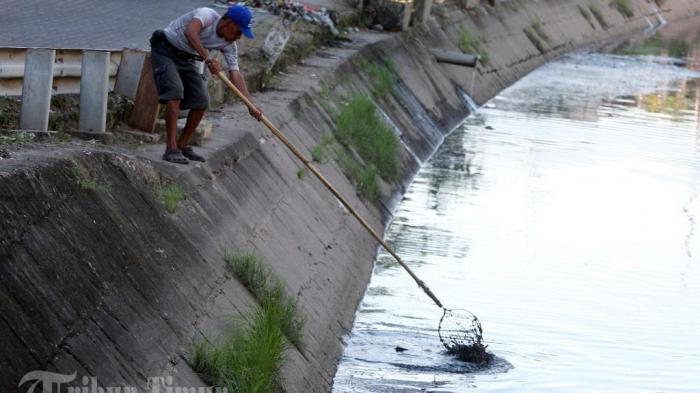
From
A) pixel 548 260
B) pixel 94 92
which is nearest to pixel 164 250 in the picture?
pixel 94 92

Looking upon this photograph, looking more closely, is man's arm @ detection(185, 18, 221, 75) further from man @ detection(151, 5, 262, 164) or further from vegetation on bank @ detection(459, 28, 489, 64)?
vegetation on bank @ detection(459, 28, 489, 64)

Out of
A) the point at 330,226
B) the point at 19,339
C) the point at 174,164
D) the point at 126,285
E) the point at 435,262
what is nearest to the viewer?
the point at 19,339

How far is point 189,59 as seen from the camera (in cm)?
1241

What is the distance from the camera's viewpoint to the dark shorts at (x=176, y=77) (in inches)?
477

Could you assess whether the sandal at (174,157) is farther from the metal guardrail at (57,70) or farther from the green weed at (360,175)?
the green weed at (360,175)

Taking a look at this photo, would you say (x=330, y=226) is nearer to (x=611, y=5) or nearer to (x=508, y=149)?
(x=508, y=149)

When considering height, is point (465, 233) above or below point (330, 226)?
below

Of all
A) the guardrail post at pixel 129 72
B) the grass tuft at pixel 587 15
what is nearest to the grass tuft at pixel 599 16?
the grass tuft at pixel 587 15

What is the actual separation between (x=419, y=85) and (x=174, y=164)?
15754mm

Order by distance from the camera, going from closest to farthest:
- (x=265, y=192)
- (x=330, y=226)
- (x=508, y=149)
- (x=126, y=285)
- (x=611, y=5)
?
(x=126, y=285) < (x=265, y=192) < (x=330, y=226) < (x=508, y=149) < (x=611, y=5)

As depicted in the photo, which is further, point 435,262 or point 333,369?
point 435,262

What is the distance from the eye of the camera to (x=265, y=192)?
13805 millimetres

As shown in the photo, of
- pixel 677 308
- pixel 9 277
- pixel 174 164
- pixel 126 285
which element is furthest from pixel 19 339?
pixel 677 308

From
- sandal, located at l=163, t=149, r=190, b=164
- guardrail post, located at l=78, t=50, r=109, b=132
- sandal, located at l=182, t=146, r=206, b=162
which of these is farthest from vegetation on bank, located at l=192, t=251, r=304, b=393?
guardrail post, located at l=78, t=50, r=109, b=132
